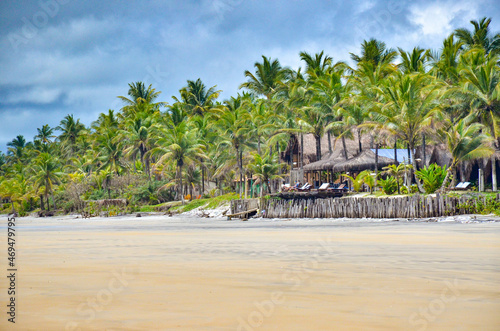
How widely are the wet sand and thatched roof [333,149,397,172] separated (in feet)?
81.8

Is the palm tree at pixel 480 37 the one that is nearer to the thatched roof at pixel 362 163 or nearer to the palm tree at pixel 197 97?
the thatched roof at pixel 362 163

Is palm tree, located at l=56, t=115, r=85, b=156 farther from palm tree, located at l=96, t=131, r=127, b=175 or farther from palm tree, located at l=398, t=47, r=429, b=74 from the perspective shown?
palm tree, located at l=398, t=47, r=429, b=74

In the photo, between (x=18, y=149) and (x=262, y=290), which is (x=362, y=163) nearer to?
(x=262, y=290)

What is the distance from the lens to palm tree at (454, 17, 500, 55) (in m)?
43.3

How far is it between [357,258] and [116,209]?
112 ft

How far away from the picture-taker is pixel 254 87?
5334 cm

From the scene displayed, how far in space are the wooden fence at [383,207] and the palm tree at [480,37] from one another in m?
25.8

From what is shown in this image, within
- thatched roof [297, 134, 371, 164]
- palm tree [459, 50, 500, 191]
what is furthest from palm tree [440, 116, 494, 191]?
thatched roof [297, 134, 371, 164]

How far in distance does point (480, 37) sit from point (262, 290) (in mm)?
43498

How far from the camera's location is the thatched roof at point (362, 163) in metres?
35.0

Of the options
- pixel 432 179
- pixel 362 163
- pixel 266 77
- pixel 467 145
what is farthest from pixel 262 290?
pixel 266 77

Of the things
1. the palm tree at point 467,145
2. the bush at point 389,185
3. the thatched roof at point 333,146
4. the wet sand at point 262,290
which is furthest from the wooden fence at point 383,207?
the thatched roof at point 333,146

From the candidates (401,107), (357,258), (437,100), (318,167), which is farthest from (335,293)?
(318,167)

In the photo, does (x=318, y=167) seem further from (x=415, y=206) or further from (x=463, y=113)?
(x=415, y=206)
